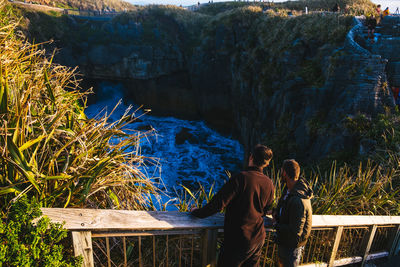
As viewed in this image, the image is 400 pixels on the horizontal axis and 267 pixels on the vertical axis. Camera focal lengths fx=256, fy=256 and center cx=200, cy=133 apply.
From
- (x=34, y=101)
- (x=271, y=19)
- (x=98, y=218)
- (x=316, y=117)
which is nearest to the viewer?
(x=98, y=218)

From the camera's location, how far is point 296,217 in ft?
8.14

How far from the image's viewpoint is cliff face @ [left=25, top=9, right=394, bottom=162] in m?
9.91

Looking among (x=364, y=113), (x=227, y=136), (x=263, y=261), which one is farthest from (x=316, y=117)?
(x=227, y=136)

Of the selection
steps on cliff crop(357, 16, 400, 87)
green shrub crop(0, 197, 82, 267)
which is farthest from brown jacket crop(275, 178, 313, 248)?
steps on cliff crop(357, 16, 400, 87)

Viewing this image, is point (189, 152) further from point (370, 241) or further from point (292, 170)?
point (292, 170)

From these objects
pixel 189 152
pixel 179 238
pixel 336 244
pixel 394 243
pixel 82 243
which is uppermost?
pixel 82 243

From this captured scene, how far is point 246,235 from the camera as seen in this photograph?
86.6 inches

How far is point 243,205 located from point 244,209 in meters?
0.04

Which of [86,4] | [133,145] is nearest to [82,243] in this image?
[133,145]

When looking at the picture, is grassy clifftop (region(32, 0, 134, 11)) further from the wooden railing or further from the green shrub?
the green shrub

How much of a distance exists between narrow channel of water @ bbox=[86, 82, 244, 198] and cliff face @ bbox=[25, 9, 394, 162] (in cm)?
144

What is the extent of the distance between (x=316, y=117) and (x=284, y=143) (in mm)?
2050

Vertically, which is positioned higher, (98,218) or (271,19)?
(271,19)

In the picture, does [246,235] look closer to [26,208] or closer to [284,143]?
[26,208]
